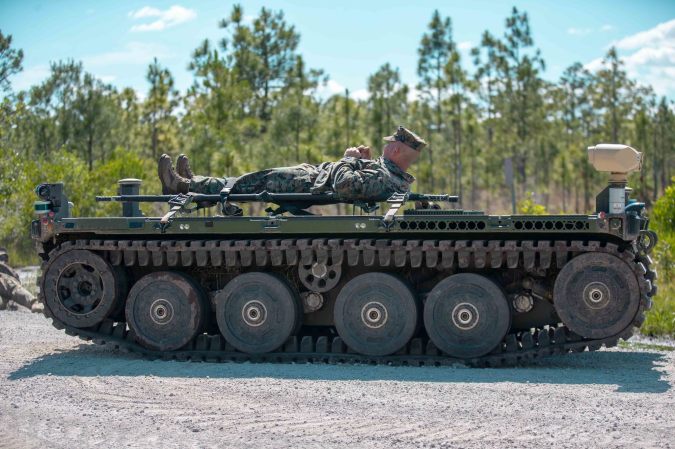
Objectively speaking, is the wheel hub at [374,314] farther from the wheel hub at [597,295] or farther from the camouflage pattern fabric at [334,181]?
the wheel hub at [597,295]

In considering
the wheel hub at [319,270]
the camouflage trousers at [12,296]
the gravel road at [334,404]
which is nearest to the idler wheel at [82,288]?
the gravel road at [334,404]

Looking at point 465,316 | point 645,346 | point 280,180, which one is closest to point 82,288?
point 280,180

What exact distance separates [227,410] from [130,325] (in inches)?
163

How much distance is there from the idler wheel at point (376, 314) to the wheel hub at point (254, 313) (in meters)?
0.94

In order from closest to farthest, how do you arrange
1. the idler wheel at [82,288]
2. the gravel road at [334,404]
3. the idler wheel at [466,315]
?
1. the gravel road at [334,404]
2. the idler wheel at [466,315]
3. the idler wheel at [82,288]

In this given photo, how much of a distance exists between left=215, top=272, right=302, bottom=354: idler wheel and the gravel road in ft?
1.89

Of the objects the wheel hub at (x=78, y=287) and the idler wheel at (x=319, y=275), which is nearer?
the idler wheel at (x=319, y=275)

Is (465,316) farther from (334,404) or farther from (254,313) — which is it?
(334,404)

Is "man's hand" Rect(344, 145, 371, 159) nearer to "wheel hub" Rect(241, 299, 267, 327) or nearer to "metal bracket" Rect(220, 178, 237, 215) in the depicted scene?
"metal bracket" Rect(220, 178, 237, 215)

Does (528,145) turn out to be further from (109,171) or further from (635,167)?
(635,167)

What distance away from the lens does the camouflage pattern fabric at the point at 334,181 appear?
12328mm

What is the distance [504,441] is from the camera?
7.71m

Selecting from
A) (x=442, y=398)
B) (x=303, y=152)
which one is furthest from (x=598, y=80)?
(x=442, y=398)

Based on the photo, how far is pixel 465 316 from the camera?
11703mm
